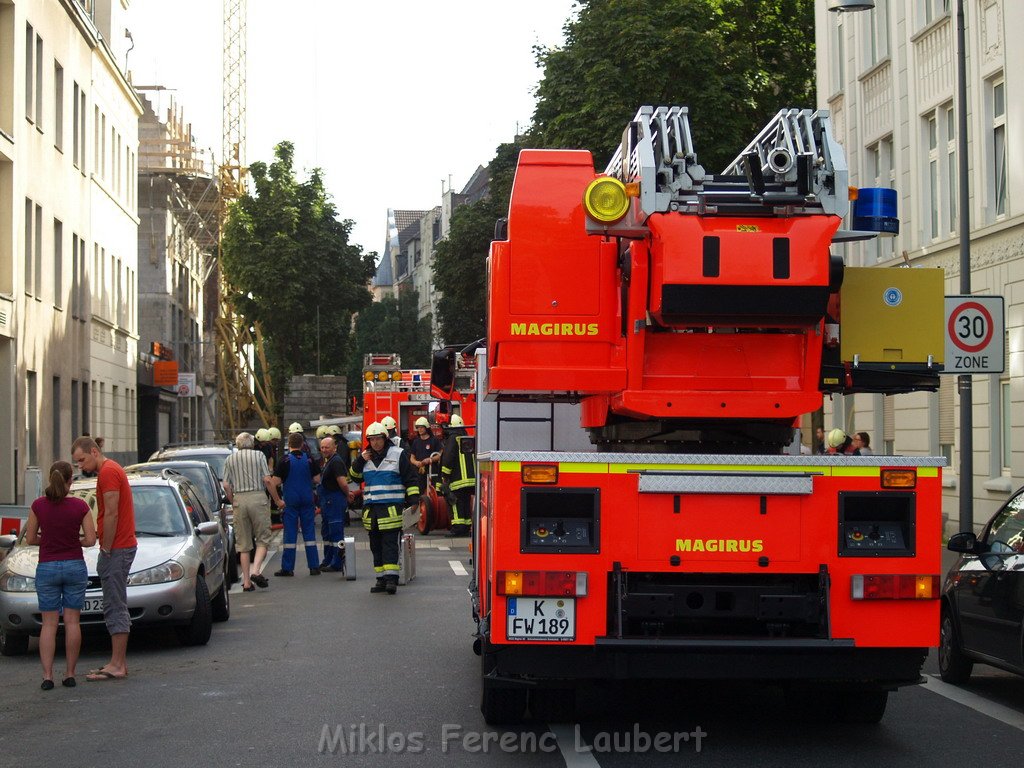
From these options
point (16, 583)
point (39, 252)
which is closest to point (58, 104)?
point (39, 252)

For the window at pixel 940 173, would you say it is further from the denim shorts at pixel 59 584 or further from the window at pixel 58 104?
the denim shorts at pixel 59 584

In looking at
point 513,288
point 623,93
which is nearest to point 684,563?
point 513,288

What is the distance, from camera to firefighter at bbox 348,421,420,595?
54.2ft

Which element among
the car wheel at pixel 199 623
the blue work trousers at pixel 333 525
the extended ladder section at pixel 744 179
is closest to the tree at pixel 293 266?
the blue work trousers at pixel 333 525

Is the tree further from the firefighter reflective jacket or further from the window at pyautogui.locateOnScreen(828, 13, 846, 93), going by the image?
the firefighter reflective jacket

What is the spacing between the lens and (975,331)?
15.3 m

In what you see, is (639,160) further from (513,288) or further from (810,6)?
(810,6)

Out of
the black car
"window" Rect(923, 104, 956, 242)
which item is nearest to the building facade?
"window" Rect(923, 104, 956, 242)

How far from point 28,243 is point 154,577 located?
2096 centimetres

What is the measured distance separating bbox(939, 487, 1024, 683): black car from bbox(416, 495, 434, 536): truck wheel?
16847 millimetres

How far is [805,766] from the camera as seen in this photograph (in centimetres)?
770

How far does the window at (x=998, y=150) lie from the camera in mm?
23984

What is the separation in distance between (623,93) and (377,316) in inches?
2516

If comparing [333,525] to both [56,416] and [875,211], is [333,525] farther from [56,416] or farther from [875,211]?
[56,416]
